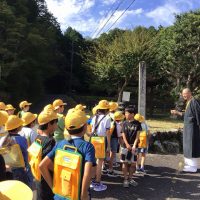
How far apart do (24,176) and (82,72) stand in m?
41.4

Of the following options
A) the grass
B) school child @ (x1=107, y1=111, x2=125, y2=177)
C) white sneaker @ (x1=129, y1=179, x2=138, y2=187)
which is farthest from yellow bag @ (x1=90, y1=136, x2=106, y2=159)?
the grass

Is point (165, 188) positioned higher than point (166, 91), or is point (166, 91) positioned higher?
point (166, 91)

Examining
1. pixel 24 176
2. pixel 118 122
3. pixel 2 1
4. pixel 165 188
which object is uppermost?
pixel 2 1

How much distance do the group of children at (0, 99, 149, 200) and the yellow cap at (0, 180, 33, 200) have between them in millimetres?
1615

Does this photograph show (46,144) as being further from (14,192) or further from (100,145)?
(100,145)

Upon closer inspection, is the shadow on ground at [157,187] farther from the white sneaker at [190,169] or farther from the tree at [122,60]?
the tree at [122,60]

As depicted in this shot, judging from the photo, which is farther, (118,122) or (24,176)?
(118,122)

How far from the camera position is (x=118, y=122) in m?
8.70

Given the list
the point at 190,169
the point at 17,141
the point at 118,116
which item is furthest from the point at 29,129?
the point at 190,169

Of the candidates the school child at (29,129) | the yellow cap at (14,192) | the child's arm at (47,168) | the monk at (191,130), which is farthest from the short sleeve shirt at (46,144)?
the monk at (191,130)

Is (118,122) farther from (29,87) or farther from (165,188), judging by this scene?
(29,87)

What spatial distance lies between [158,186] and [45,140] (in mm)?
4017

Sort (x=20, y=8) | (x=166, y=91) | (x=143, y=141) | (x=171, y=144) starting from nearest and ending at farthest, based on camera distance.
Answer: (x=143, y=141), (x=171, y=144), (x=166, y=91), (x=20, y=8)

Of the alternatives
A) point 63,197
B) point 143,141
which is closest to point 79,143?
point 63,197
